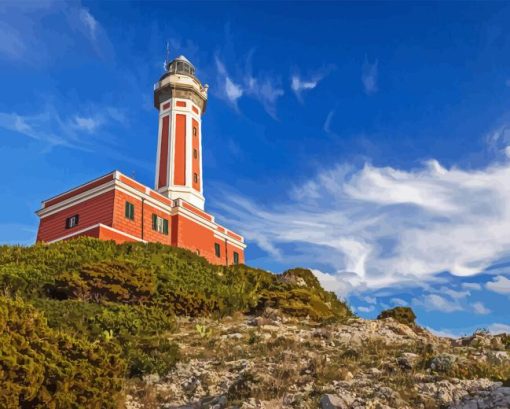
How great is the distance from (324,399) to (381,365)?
2328mm

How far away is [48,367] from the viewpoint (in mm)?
8422

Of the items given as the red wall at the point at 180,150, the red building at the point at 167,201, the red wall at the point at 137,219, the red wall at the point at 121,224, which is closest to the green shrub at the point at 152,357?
the red wall at the point at 121,224

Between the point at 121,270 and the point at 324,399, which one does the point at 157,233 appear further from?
the point at 324,399

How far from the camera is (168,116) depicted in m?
42.2

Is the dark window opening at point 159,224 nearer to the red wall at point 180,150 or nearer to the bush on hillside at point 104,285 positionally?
the red wall at point 180,150

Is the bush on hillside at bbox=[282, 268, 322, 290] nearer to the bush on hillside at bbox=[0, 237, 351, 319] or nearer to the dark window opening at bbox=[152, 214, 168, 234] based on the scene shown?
the bush on hillside at bbox=[0, 237, 351, 319]

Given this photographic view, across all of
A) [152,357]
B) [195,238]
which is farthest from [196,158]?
[152,357]

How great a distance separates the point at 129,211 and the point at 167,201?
3980 millimetres

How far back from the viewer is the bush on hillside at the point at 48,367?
7.72m

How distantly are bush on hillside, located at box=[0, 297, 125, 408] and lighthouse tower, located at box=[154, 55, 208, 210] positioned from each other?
2938 cm

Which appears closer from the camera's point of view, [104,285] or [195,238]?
[104,285]

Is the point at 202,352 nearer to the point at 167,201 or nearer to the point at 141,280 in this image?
the point at 141,280

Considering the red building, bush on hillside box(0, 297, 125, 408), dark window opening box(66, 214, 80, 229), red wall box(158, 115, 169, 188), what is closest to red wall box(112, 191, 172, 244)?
the red building

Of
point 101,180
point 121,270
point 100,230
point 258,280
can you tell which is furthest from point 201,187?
point 121,270
